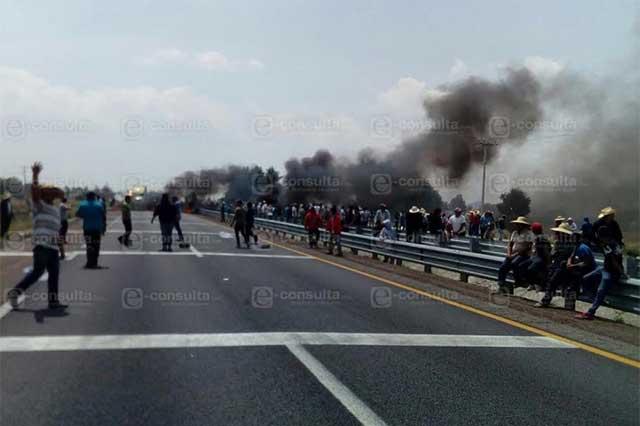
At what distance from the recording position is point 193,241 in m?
24.8

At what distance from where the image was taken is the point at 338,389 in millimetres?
5309

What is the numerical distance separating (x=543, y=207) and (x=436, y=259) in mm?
27196

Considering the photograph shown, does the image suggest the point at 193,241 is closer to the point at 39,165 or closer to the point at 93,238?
the point at 93,238

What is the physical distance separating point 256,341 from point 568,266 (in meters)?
5.29

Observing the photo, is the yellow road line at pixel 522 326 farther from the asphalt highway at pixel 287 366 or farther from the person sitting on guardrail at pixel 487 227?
the person sitting on guardrail at pixel 487 227

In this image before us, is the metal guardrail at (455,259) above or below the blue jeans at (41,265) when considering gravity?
below

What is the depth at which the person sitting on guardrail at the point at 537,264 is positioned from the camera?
10.8 m

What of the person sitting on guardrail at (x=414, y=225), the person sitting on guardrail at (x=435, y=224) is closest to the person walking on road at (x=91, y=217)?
the person sitting on guardrail at (x=414, y=225)

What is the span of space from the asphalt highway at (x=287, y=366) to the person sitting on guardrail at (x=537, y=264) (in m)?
1.78

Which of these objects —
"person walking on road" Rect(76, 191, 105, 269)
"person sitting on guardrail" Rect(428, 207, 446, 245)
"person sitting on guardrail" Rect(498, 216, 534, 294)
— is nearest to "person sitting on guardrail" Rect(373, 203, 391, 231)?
"person sitting on guardrail" Rect(428, 207, 446, 245)

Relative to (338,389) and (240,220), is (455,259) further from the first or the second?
(240,220)

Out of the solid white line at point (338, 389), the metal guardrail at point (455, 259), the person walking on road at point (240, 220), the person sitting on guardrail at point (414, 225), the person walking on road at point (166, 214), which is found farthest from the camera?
the person walking on road at point (240, 220)

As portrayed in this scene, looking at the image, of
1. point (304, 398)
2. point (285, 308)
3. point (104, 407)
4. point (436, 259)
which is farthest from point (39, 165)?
point (436, 259)


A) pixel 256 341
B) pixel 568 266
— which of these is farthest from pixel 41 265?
pixel 568 266
